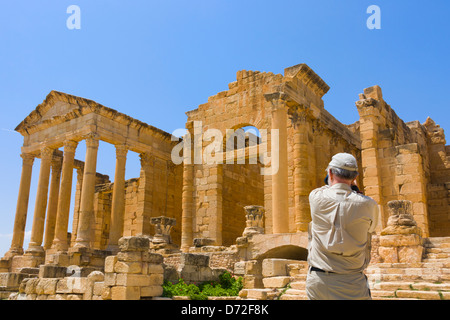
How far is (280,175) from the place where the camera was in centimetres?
1619

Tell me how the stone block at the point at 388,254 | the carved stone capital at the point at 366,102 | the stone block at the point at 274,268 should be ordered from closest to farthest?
the stone block at the point at 388,254
the stone block at the point at 274,268
the carved stone capital at the point at 366,102

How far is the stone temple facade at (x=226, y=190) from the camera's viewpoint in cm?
1120

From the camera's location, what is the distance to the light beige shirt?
3.13 meters

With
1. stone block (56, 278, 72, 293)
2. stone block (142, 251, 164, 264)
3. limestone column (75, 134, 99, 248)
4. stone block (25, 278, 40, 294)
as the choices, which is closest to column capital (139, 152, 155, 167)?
limestone column (75, 134, 99, 248)

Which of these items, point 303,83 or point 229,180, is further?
point 229,180

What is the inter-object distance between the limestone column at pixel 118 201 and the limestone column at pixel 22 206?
5637 mm

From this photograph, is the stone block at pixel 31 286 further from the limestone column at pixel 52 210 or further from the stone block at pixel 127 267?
the limestone column at pixel 52 210

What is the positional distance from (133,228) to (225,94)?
36.9 ft

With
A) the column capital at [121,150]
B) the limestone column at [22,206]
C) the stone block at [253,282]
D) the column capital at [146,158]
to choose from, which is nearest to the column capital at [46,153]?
the limestone column at [22,206]

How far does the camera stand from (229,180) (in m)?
22.4

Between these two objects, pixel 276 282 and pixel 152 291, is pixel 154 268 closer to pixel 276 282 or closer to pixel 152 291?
pixel 152 291

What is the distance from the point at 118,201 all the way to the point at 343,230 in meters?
21.2
